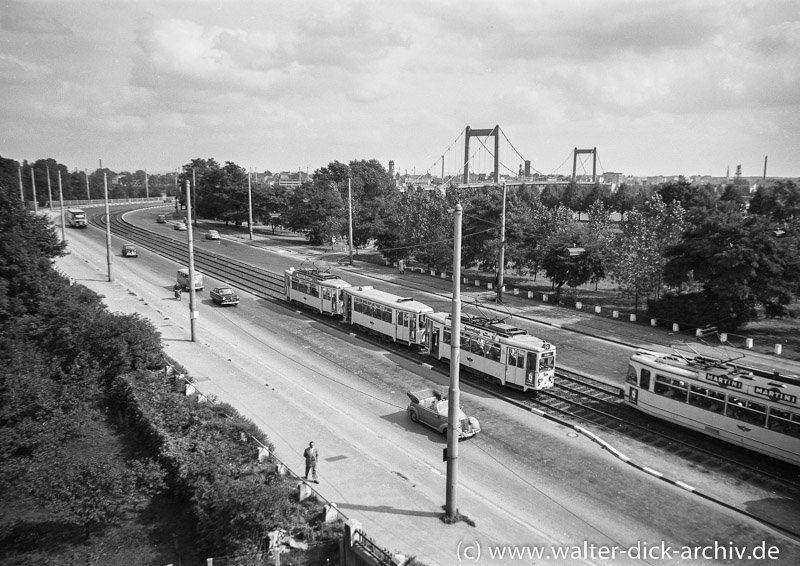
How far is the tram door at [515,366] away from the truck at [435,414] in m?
4.09

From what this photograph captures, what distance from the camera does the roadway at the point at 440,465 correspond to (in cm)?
1502

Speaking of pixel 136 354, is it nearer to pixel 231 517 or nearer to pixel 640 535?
pixel 231 517

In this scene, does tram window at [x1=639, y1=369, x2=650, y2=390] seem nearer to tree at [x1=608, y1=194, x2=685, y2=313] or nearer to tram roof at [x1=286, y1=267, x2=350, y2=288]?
tree at [x1=608, y1=194, x2=685, y2=313]

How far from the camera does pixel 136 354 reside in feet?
87.8

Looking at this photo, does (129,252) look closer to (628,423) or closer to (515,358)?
(515,358)

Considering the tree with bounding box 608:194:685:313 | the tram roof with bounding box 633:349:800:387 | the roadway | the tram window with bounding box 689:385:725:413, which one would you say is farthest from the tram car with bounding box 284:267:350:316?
the tram window with bounding box 689:385:725:413

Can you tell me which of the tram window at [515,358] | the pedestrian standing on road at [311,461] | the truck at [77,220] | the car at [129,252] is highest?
the truck at [77,220]

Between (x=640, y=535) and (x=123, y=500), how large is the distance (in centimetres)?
1428

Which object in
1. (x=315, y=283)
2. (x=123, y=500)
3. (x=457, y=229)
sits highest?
(x=457, y=229)

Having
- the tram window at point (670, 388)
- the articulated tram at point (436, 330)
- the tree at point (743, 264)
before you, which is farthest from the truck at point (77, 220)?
the tram window at point (670, 388)

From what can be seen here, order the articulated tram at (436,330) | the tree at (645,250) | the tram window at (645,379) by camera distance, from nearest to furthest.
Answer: the tram window at (645,379)
the articulated tram at (436,330)
the tree at (645,250)

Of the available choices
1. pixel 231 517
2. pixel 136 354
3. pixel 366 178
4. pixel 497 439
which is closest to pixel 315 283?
pixel 136 354

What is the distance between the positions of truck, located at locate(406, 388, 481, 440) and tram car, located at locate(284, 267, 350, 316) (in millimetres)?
16761

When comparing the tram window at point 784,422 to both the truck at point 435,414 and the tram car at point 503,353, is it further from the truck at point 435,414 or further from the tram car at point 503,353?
the truck at point 435,414
